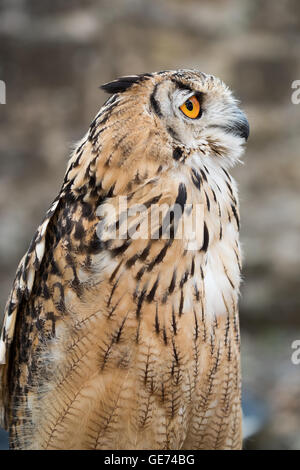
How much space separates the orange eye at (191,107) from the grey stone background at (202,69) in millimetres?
1789

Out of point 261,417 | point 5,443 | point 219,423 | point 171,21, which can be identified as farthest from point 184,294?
point 171,21

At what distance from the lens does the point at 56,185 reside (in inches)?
130

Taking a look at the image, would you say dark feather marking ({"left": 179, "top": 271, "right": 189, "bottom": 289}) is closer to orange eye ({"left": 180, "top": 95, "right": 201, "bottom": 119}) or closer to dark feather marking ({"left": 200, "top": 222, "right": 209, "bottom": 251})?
dark feather marking ({"left": 200, "top": 222, "right": 209, "bottom": 251})

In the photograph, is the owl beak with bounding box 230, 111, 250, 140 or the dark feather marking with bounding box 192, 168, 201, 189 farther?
the owl beak with bounding box 230, 111, 250, 140

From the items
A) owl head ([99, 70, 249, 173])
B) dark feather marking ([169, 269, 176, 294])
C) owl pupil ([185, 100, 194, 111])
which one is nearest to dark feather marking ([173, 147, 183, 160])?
owl head ([99, 70, 249, 173])

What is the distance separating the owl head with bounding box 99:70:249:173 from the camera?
1.38m

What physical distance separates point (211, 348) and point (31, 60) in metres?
2.22

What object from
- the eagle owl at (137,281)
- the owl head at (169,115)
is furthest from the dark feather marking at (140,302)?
the owl head at (169,115)

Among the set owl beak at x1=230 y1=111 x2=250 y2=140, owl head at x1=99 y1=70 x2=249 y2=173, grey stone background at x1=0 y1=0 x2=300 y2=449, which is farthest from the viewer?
grey stone background at x1=0 y1=0 x2=300 y2=449

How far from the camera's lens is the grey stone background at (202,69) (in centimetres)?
317

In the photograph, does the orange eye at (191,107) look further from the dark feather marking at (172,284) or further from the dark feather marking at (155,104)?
the dark feather marking at (172,284)

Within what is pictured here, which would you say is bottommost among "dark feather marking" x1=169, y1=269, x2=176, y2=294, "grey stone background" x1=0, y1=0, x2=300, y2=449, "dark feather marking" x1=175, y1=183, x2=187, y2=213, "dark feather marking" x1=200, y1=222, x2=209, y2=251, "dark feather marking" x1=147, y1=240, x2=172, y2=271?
"dark feather marking" x1=169, y1=269, x2=176, y2=294

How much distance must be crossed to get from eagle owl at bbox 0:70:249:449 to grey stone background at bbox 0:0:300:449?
67.9 inches

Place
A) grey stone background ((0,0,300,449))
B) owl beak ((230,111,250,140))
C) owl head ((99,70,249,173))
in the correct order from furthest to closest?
grey stone background ((0,0,300,449)) → owl beak ((230,111,250,140)) → owl head ((99,70,249,173))
